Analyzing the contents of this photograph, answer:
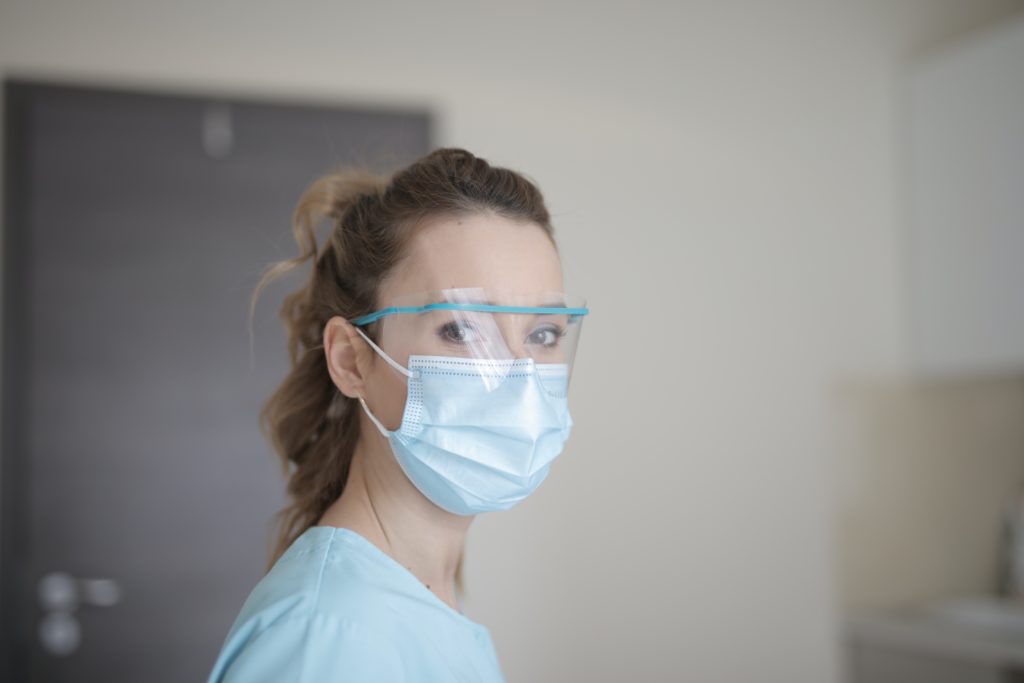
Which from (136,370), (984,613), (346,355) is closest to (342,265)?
(346,355)

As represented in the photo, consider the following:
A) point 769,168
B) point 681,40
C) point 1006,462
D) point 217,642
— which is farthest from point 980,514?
point 217,642

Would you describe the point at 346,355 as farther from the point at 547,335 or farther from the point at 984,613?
the point at 984,613

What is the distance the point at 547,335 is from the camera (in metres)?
1.27

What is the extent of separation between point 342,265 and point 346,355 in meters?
0.13

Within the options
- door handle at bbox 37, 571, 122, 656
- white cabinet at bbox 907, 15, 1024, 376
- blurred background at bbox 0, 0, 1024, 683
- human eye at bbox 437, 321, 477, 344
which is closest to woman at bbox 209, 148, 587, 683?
human eye at bbox 437, 321, 477, 344

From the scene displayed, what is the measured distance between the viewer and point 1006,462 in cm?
306

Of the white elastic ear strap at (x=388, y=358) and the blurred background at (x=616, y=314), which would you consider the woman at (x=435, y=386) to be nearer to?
the white elastic ear strap at (x=388, y=358)

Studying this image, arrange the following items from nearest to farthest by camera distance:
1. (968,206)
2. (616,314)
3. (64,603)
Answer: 1. (64,603)
2. (616,314)
3. (968,206)

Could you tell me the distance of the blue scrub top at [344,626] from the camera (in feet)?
3.12

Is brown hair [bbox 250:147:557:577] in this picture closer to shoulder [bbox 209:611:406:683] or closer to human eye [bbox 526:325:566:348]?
human eye [bbox 526:325:566:348]

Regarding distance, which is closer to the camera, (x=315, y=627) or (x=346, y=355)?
(x=315, y=627)

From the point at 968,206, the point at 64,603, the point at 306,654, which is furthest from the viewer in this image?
the point at 968,206

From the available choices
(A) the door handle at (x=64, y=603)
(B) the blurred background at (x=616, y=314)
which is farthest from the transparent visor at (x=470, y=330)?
(A) the door handle at (x=64, y=603)

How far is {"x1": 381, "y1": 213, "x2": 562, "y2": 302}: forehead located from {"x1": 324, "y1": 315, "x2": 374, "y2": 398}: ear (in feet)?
0.23
